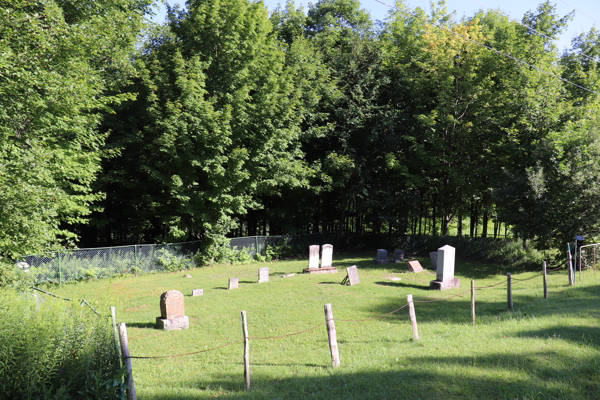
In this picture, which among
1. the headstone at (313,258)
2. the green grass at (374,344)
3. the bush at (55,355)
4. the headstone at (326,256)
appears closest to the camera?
the bush at (55,355)

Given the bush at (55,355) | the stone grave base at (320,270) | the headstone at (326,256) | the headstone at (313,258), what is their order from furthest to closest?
the headstone at (326,256) → the headstone at (313,258) → the stone grave base at (320,270) → the bush at (55,355)

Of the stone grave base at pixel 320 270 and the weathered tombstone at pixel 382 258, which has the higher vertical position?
the weathered tombstone at pixel 382 258

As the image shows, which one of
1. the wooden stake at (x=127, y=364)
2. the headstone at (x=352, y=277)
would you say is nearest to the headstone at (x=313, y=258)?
the headstone at (x=352, y=277)

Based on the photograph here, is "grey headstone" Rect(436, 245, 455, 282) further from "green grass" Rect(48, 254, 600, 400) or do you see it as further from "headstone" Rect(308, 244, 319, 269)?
"headstone" Rect(308, 244, 319, 269)

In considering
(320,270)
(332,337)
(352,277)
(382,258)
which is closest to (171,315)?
(332,337)

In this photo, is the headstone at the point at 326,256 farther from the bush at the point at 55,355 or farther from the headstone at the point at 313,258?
the bush at the point at 55,355

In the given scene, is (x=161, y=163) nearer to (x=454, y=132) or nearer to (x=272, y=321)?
(x=272, y=321)

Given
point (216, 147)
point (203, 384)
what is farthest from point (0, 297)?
point (216, 147)

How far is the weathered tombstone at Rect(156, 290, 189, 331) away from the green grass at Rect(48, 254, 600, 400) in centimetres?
31

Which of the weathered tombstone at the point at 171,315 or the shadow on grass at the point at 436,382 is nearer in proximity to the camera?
the shadow on grass at the point at 436,382

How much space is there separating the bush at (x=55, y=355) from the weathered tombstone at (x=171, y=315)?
5174 mm

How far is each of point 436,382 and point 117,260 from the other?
727 inches

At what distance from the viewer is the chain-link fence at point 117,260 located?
1777 centimetres

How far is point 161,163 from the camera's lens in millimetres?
24359
